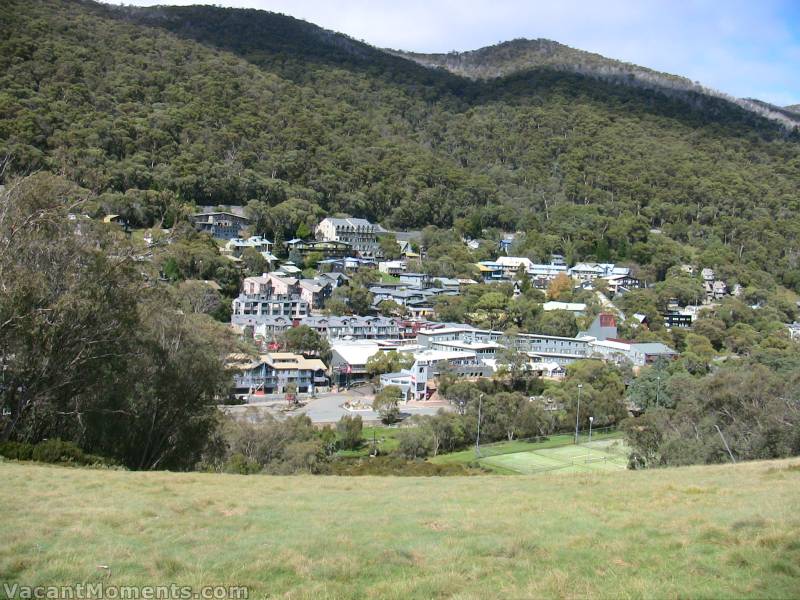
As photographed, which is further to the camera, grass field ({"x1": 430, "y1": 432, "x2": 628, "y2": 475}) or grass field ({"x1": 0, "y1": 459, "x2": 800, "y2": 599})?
grass field ({"x1": 430, "y1": 432, "x2": 628, "y2": 475})

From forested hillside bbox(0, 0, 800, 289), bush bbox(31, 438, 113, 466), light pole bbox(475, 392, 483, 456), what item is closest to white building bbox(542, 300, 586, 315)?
forested hillside bbox(0, 0, 800, 289)

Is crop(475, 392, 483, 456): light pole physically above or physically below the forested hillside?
below

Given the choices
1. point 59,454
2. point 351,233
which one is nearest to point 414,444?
point 59,454

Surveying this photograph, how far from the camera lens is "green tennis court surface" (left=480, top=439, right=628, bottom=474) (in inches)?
1228

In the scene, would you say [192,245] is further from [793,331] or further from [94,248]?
[793,331]

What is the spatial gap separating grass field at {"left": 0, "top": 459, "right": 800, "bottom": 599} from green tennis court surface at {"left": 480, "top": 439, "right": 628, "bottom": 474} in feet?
68.1

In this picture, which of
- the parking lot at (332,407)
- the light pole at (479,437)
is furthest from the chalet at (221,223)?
the light pole at (479,437)

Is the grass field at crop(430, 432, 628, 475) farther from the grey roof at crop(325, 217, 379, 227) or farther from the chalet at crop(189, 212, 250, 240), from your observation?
the grey roof at crop(325, 217, 379, 227)

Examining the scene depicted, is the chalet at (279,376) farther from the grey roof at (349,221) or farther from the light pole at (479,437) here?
the grey roof at (349,221)

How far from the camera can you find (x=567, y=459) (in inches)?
1315

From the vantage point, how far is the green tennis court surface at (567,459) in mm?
31203

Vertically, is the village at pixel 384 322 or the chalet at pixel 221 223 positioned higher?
the chalet at pixel 221 223

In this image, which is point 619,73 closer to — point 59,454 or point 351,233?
point 351,233

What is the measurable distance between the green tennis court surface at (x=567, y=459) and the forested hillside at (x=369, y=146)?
124 feet
